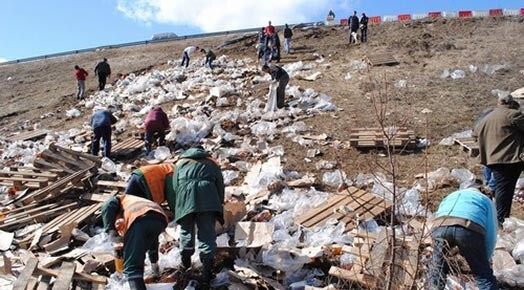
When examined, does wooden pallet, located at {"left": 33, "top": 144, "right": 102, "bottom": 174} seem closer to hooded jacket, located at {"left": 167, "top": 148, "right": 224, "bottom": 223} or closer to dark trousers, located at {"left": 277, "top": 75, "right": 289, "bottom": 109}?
hooded jacket, located at {"left": 167, "top": 148, "right": 224, "bottom": 223}

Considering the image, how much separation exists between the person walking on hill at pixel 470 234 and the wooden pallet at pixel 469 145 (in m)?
3.69

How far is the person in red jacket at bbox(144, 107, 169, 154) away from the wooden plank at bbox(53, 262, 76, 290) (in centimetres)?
410

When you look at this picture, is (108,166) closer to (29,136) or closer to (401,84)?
(29,136)

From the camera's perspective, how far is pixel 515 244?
407 cm

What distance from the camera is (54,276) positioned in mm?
3830

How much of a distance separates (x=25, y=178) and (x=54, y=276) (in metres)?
2.90

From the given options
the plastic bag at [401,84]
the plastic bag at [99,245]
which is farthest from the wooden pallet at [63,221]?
the plastic bag at [401,84]

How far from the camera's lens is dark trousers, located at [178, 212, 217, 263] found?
3.77m

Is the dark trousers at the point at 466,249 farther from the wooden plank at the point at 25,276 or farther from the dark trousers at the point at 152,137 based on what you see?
the dark trousers at the point at 152,137

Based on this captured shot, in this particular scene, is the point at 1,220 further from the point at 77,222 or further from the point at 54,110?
the point at 54,110

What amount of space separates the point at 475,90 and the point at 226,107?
5716 millimetres

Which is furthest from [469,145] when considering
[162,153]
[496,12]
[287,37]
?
[496,12]

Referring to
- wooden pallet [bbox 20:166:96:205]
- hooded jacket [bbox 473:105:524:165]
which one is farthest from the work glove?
hooded jacket [bbox 473:105:524:165]

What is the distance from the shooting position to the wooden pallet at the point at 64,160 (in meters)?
6.32
